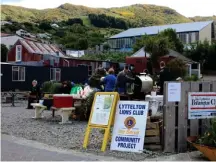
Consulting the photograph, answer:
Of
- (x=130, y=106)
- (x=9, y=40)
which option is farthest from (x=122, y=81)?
(x=9, y=40)

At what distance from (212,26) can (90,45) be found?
97.4 feet

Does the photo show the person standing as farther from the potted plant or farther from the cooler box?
the potted plant

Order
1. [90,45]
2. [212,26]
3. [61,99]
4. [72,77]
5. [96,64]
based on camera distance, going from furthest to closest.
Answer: [90,45], [212,26], [96,64], [72,77], [61,99]

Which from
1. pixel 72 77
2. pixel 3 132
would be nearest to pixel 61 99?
pixel 3 132

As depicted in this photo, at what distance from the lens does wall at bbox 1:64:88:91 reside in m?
A: 29.7

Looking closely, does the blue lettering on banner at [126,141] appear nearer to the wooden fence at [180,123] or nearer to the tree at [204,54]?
the wooden fence at [180,123]

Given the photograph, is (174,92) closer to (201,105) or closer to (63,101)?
(201,105)

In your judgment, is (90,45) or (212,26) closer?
(212,26)

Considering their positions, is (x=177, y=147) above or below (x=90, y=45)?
below

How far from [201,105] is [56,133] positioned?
4.44m

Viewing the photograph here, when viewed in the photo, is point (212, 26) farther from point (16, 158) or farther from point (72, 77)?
point (16, 158)

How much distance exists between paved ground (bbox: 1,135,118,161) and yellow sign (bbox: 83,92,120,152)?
0.75 m

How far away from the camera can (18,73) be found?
29859 millimetres

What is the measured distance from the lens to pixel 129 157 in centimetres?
839
